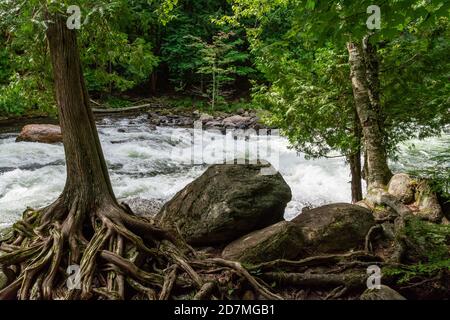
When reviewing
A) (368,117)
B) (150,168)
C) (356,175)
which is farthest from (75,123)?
(150,168)

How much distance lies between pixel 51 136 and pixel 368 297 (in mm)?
13417

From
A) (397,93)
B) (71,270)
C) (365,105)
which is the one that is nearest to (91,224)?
(71,270)

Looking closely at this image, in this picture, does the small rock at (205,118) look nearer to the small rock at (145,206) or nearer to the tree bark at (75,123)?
the small rock at (145,206)

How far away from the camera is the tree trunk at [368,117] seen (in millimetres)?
6500

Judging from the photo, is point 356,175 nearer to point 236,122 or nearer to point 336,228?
point 336,228

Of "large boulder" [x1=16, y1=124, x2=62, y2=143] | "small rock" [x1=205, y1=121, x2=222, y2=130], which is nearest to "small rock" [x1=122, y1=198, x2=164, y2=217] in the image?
"large boulder" [x1=16, y1=124, x2=62, y2=143]

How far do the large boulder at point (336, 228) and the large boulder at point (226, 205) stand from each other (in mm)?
574

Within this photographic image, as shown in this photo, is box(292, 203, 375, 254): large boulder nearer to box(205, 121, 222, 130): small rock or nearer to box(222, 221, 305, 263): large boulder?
box(222, 221, 305, 263): large boulder

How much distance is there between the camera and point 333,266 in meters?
4.34

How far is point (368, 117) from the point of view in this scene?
6473 mm

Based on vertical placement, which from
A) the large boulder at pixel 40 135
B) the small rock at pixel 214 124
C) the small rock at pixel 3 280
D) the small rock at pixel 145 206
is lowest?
the small rock at pixel 145 206

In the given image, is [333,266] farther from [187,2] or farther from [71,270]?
[187,2]

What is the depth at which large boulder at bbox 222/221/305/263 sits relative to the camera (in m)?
4.33

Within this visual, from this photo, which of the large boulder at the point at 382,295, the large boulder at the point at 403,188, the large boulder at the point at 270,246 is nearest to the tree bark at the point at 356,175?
the large boulder at the point at 403,188
